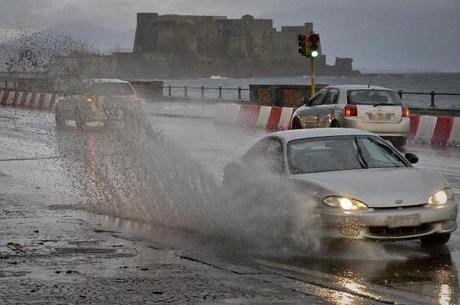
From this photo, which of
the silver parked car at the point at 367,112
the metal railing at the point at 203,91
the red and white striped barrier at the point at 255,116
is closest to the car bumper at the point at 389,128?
the silver parked car at the point at 367,112

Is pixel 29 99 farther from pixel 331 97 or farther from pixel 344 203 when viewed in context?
pixel 344 203

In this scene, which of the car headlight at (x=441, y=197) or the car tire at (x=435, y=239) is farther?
the car tire at (x=435, y=239)

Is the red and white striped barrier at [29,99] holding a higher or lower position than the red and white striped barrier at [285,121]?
lower

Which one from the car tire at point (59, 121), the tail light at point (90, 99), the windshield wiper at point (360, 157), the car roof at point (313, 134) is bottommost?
the car tire at point (59, 121)

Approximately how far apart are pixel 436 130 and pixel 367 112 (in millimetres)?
4188

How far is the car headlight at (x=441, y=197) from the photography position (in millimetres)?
10000

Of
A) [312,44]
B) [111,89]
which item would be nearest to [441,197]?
[111,89]

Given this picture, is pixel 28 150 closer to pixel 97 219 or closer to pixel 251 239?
pixel 97 219

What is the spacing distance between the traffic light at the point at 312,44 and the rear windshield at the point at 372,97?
32.0 ft

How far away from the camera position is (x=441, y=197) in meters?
10.1

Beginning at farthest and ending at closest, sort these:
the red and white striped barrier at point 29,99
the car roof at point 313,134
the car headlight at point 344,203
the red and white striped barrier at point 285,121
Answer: the red and white striped barrier at point 29,99 < the red and white striped barrier at point 285,121 < the car roof at point 313,134 < the car headlight at point 344,203

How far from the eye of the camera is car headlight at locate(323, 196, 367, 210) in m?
9.80

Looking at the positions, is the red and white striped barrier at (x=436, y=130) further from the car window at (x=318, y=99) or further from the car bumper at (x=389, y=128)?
the car window at (x=318, y=99)

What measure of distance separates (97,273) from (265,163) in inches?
120
